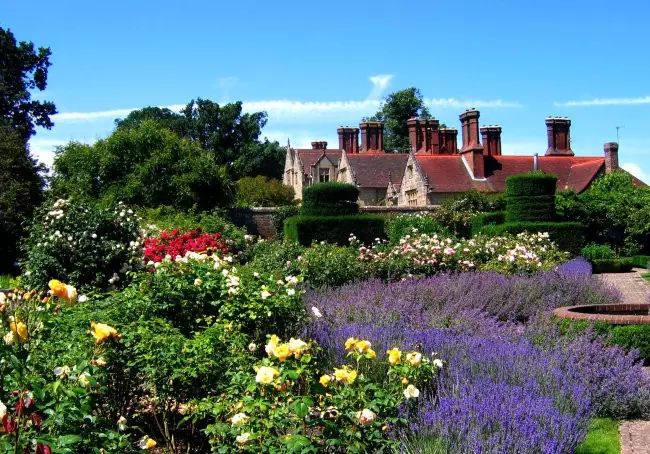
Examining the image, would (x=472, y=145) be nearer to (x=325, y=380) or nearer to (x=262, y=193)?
(x=262, y=193)

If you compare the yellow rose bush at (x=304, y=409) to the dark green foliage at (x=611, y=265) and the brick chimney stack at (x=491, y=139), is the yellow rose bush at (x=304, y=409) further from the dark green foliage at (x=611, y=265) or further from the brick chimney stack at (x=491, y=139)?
the brick chimney stack at (x=491, y=139)

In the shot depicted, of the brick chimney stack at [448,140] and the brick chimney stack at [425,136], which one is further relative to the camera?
the brick chimney stack at [448,140]

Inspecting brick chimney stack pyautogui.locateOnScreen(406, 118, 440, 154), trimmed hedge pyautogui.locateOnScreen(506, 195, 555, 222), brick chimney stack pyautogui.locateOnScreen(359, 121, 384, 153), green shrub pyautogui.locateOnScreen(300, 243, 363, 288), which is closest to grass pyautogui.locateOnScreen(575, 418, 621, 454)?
green shrub pyautogui.locateOnScreen(300, 243, 363, 288)

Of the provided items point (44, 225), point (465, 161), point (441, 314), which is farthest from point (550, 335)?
point (465, 161)

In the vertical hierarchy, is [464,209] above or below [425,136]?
below

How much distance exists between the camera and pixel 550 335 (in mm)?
6492

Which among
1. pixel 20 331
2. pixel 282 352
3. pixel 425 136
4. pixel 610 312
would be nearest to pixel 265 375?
pixel 282 352

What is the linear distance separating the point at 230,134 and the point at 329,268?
5067 cm

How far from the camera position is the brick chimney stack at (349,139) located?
52844mm

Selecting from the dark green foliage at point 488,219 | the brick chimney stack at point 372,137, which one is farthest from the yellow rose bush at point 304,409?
the brick chimney stack at point 372,137

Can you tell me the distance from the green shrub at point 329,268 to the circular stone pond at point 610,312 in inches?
168

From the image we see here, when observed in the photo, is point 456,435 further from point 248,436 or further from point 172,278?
point 172,278

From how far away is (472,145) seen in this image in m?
39.4

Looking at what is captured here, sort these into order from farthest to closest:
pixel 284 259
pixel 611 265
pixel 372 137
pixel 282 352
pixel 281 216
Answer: pixel 372 137, pixel 281 216, pixel 611 265, pixel 284 259, pixel 282 352
